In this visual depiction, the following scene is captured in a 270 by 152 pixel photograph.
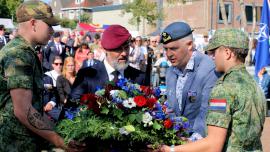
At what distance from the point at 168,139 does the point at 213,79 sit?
97cm

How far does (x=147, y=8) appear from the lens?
5112 cm

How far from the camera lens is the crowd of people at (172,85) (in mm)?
3301

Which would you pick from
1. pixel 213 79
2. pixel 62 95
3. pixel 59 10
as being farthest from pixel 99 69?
pixel 59 10

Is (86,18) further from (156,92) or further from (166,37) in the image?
(156,92)

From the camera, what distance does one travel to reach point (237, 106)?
10.7 feet

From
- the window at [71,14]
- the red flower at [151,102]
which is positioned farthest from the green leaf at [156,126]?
the window at [71,14]

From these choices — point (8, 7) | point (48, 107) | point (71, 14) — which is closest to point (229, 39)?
point (48, 107)

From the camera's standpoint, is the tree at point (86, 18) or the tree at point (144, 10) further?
the tree at point (86, 18)

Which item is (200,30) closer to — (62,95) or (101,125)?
(62,95)

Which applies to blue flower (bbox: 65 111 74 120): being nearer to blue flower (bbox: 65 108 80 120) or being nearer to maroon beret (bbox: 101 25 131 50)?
blue flower (bbox: 65 108 80 120)

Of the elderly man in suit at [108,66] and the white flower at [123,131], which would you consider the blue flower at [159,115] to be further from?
the elderly man in suit at [108,66]

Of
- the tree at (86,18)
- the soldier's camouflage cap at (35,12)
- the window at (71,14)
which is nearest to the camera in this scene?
the soldier's camouflage cap at (35,12)

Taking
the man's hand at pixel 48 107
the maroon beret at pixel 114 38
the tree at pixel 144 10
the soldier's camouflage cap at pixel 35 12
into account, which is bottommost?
the man's hand at pixel 48 107

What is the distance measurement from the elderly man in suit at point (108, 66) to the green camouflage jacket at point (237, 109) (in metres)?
1.28
